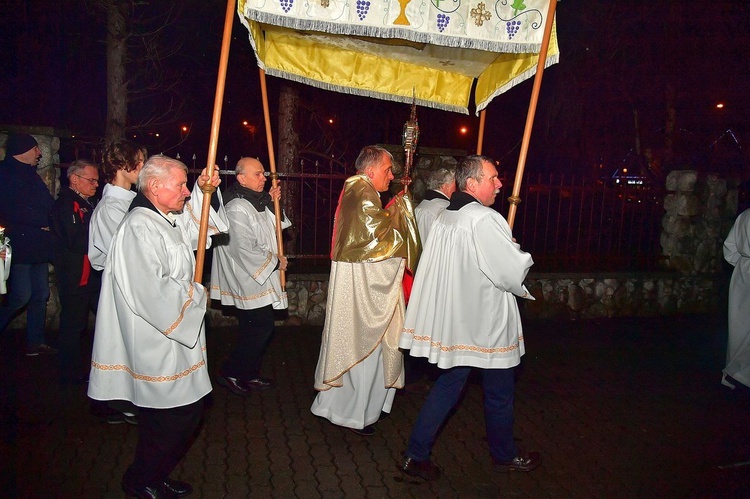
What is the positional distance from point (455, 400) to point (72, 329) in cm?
316

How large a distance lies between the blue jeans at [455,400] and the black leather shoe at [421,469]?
0.11 feet

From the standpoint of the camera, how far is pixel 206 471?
4016mm

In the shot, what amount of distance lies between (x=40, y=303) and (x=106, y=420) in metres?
1.93

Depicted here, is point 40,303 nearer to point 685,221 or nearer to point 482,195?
point 482,195

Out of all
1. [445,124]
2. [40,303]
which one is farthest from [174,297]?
[445,124]

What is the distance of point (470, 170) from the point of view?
3918mm

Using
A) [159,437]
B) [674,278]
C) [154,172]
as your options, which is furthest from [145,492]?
[674,278]

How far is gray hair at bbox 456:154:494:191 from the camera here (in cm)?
390

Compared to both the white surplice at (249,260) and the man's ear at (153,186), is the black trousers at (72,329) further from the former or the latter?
the man's ear at (153,186)

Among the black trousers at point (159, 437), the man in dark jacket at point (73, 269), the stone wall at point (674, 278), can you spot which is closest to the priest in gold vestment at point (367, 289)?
the black trousers at point (159, 437)

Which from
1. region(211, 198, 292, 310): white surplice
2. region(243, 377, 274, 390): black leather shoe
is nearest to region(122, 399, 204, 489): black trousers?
region(211, 198, 292, 310): white surplice

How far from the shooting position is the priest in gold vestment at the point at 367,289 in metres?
4.42

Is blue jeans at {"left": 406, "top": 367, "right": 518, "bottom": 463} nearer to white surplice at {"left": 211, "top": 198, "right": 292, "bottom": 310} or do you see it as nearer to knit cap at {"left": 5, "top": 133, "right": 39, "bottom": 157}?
white surplice at {"left": 211, "top": 198, "right": 292, "bottom": 310}

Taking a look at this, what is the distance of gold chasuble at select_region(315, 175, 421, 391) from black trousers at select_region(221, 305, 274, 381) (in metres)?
0.92
